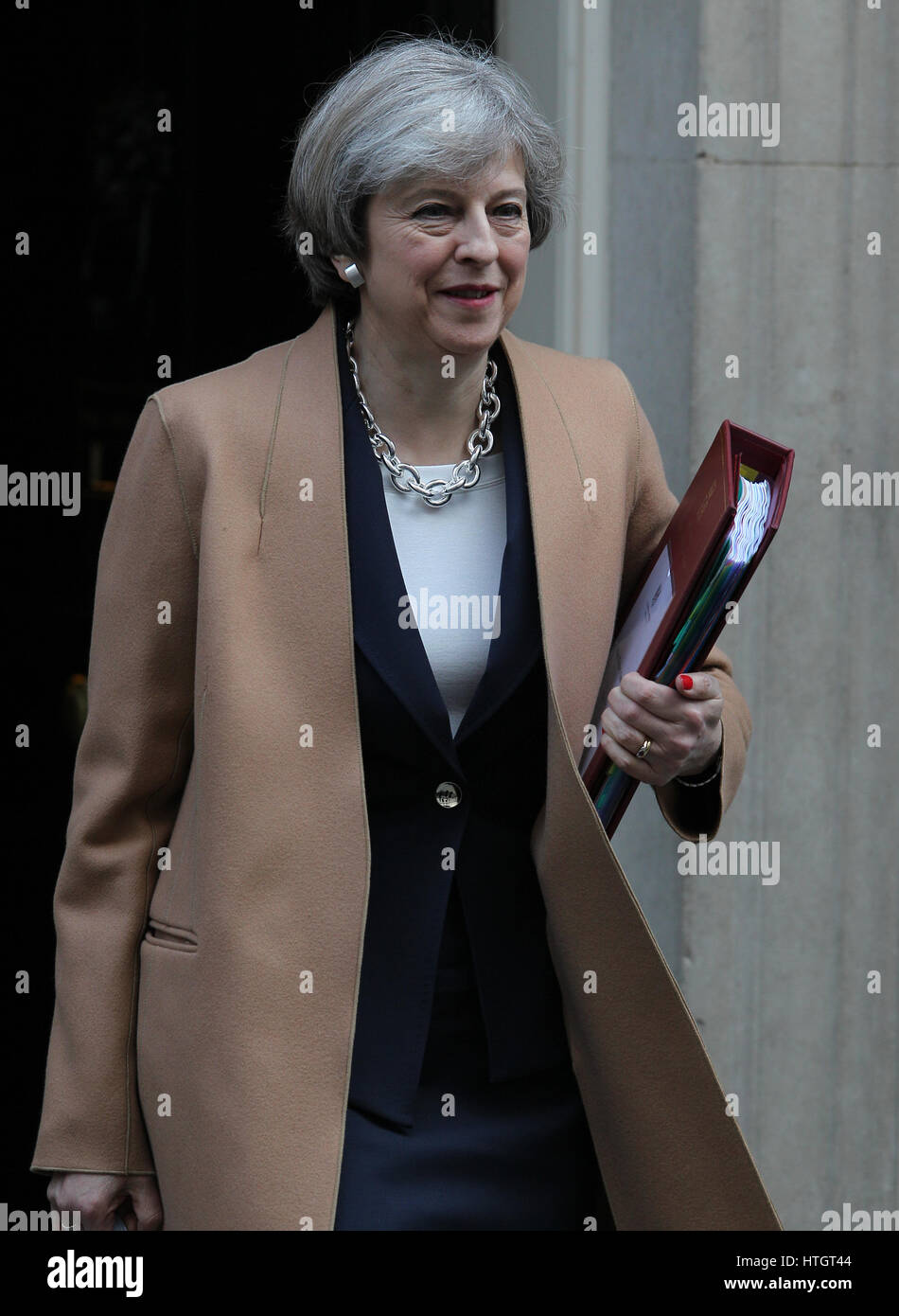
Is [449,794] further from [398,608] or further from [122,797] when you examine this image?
[122,797]

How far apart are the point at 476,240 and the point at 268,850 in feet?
2.68

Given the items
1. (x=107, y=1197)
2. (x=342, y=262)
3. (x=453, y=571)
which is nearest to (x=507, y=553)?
(x=453, y=571)

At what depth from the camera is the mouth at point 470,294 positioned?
209 cm

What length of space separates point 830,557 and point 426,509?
4.13 ft

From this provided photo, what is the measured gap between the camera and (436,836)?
210cm

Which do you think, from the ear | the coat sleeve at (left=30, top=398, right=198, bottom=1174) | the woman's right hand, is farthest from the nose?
the woman's right hand

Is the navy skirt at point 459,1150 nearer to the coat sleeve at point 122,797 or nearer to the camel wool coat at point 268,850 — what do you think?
the camel wool coat at point 268,850

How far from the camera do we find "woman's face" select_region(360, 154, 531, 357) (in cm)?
209

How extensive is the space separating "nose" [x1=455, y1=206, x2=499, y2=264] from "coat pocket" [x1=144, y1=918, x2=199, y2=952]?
3.06 feet

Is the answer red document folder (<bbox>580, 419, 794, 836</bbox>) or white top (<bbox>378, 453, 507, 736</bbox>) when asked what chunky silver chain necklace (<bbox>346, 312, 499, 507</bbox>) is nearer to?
white top (<bbox>378, 453, 507, 736</bbox>)

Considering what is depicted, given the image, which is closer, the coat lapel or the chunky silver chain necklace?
the coat lapel

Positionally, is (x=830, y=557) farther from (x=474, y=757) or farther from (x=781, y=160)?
(x=474, y=757)

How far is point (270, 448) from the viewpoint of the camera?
2.16 m

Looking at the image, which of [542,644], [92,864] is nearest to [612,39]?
[542,644]
